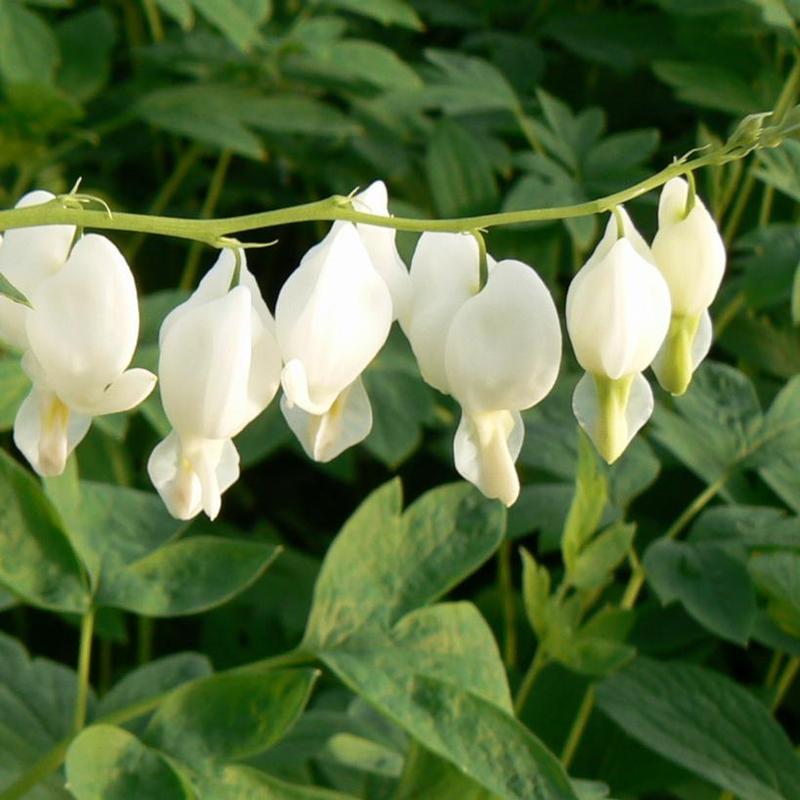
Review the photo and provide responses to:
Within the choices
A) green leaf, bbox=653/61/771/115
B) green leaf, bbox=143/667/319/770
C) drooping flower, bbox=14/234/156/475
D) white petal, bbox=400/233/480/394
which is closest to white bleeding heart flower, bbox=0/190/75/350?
drooping flower, bbox=14/234/156/475

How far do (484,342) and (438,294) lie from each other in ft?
0.18

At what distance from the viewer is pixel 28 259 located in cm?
83

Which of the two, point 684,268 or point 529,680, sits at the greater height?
point 684,268

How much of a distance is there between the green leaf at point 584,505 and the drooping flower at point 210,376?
0.36 metres

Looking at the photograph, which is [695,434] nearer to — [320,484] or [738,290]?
[738,290]

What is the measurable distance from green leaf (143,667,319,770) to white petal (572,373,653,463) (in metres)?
0.30

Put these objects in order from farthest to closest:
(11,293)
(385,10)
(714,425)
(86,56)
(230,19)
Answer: (86,56) → (385,10) → (230,19) → (714,425) → (11,293)

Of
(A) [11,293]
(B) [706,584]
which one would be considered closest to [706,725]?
(B) [706,584]

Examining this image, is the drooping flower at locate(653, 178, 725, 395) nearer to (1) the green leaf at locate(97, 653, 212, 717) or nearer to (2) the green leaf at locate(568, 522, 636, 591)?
(2) the green leaf at locate(568, 522, 636, 591)

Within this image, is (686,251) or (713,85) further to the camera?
(713,85)

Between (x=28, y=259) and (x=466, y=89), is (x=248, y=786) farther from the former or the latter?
(x=466, y=89)

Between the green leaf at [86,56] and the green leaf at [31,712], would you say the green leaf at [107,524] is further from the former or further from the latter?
the green leaf at [86,56]

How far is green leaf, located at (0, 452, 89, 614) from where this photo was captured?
1.04m

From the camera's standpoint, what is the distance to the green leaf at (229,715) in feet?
3.23
